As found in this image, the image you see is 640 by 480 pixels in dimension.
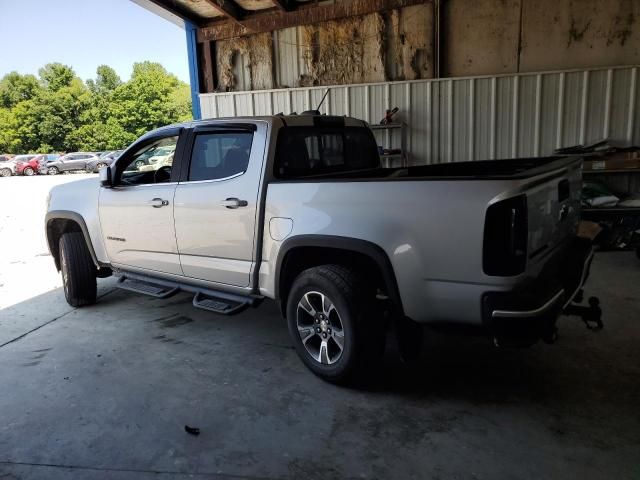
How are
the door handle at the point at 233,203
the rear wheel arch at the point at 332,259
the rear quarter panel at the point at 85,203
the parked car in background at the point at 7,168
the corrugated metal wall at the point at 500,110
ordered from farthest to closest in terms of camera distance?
the parked car in background at the point at 7,168 < the corrugated metal wall at the point at 500,110 < the rear quarter panel at the point at 85,203 < the door handle at the point at 233,203 < the rear wheel arch at the point at 332,259

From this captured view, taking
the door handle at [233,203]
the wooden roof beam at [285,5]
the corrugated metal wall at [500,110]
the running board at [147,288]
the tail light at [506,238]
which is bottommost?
the running board at [147,288]

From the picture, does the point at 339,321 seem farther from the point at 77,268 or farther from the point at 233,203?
the point at 77,268

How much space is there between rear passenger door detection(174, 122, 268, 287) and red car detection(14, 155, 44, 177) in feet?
107

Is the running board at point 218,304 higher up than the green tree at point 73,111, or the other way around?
the green tree at point 73,111

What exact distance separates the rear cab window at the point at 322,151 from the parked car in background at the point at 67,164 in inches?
1228

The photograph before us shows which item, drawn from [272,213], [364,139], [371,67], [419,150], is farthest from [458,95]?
[272,213]

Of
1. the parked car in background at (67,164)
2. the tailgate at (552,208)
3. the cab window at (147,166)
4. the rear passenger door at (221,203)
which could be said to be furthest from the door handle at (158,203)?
the parked car in background at (67,164)

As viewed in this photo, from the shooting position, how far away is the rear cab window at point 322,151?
362 cm

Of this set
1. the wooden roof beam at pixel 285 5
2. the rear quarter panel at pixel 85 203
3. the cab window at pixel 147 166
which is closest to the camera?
the cab window at pixel 147 166

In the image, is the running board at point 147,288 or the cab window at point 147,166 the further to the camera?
the cab window at point 147,166

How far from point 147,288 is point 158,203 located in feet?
2.86

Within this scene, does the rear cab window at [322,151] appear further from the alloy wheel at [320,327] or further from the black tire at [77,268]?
the black tire at [77,268]

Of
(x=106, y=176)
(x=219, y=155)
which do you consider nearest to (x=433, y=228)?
(x=219, y=155)

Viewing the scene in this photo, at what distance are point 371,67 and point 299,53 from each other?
150 cm
